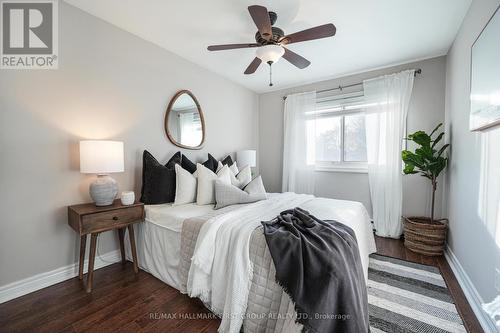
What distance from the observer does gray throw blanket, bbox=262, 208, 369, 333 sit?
1127 millimetres

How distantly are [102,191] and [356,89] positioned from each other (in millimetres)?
3719

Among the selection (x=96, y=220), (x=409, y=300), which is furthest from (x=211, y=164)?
(x=409, y=300)

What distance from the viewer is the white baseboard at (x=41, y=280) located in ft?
5.66

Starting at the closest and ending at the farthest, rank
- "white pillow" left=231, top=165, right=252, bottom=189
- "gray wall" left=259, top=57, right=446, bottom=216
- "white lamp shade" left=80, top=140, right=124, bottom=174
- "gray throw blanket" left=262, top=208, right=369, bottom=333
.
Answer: "gray throw blanket" left=262, top=208, right=369, bottom=333, "white lamp shade" left=80, top=140, right=124, bottom=174, "white pillow" left=231, top=165, right=252, bottom=189, "gray wall" left=259, top=57, right=446, bottom=216

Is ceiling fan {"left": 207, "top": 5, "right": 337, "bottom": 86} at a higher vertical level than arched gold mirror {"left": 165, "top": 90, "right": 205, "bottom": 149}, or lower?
higher

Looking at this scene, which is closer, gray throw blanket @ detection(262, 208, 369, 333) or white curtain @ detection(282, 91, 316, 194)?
gray throw blanket @ detection(262, 208, 369, 333)

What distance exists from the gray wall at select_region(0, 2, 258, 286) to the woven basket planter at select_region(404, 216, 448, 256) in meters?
3.24

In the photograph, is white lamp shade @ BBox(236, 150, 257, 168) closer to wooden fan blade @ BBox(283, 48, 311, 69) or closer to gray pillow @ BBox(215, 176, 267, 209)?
gray pillow @ BBox(215, 176, 267, 209)

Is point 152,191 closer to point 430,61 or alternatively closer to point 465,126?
point 465,126

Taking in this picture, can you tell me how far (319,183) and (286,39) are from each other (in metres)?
2.56

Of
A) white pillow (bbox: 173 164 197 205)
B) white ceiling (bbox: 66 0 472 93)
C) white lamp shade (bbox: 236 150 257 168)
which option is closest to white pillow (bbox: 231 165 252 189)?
white pillow (bbox: 173 164 197 205)

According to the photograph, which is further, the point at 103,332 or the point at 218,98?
the point at 218,98

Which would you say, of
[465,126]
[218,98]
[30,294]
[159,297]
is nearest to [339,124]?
[465,126]

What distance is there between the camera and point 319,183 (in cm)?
389
